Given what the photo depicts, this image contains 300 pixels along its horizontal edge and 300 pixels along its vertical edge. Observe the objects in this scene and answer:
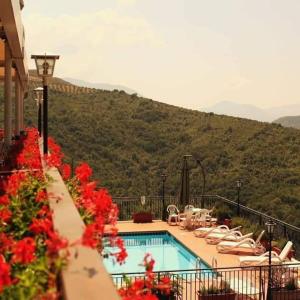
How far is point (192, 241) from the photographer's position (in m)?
15.7

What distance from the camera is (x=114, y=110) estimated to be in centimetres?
4891

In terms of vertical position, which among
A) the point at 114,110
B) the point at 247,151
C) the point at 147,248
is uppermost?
the point at 114,110

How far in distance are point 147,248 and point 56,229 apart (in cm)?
1415

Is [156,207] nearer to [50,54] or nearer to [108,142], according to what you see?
[50,54]

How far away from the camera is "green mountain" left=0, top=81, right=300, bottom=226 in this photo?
33938 millimetres

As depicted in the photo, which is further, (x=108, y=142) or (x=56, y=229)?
(x=108, y=142)

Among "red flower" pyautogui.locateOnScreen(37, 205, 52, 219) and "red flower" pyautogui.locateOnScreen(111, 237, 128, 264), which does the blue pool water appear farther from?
"red flower" pyautogui.locateOnScreen(111, 237, 128, 264)

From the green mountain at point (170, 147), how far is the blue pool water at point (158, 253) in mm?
12764

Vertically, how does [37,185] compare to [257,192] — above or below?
above

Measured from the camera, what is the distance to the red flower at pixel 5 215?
324 cm

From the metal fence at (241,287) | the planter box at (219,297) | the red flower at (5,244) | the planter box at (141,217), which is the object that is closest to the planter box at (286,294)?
the metal fence at (241,287)

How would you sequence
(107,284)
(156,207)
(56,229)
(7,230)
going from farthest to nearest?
(156,207), (7,230), (56,229), (107,284)

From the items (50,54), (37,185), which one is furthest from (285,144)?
(37,185)

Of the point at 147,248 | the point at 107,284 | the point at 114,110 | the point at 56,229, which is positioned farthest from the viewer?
the point at 114,110
